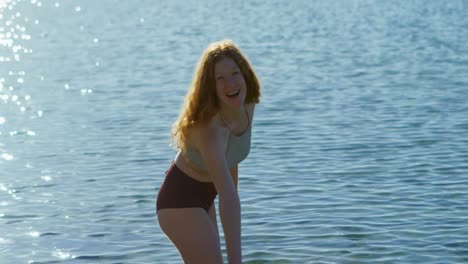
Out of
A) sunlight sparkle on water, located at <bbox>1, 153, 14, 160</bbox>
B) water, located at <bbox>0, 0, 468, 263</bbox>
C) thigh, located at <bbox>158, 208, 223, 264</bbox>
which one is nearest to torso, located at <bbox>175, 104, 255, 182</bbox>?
thigh, located at <bbox>158, 208, 223, 264</bbox>

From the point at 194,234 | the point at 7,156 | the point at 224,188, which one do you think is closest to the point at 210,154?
the point at 224,188

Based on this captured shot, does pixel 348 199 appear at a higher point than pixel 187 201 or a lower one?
lower

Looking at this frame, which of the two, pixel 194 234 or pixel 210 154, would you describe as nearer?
pixel 210 154

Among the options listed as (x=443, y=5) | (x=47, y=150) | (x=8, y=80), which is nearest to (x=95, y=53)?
(x=8, y=80)

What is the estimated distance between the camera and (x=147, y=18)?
4119 centimetres

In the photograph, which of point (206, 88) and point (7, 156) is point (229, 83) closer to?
point (206, 88)

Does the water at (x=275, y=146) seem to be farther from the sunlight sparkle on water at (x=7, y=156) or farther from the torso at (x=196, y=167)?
the torso at (x=196, y=167)

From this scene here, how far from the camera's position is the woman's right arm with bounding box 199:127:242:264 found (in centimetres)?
587

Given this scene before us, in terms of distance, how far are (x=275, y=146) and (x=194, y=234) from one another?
8.87m

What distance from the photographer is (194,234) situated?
20.3 ft

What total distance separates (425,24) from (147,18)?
10438 mm

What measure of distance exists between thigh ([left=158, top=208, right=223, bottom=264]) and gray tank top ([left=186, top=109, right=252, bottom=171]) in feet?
0.85

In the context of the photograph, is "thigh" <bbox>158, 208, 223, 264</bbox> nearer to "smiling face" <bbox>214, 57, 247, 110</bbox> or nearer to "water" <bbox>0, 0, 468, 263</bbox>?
"smiling face" <bbox>214, 57, 247, 110</bbox>

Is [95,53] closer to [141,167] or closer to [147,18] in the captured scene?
[147,18]
